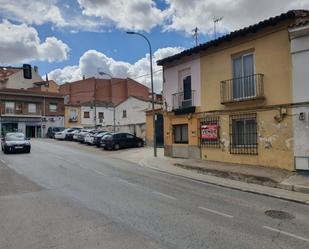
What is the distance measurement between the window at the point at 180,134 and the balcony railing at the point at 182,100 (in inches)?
45.7

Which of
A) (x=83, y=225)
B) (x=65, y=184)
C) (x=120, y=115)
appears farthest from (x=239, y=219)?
(x=120, y=115)

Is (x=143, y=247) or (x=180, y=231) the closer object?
(x=143, y=247)

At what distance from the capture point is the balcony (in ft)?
59.6

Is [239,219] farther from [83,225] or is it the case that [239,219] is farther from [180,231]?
[83,225]

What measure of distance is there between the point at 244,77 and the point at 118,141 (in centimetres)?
1507

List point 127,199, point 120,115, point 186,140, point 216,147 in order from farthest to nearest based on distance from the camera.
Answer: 1. point 120,115
2. point 186,140
3. point 216,147
4. point 127,199

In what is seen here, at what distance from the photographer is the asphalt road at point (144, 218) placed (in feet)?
18.6

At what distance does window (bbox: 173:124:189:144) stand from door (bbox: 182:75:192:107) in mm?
1326

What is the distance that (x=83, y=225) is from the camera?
6.52 metres

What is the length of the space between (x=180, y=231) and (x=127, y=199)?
2996 millimetres

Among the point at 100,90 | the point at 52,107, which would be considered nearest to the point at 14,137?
the point at 52,107

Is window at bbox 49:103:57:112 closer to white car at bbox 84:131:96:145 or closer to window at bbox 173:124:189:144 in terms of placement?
white car at bbox 84:131:96:145

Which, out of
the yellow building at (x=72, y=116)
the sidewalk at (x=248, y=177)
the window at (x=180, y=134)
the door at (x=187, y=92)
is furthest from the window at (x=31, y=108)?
the sidewalk at (x=248, y=177)

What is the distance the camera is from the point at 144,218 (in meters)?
7.03
